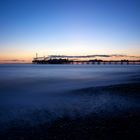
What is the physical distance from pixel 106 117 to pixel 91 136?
6.97 ft

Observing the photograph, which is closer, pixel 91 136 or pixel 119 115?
pixel 91 136

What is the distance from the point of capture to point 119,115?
8.02 meters

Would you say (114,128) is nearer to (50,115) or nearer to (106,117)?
(106,117)

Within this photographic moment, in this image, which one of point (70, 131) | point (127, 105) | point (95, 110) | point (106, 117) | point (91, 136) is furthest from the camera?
point (127, 105)

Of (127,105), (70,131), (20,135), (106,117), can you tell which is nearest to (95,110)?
(106,117)

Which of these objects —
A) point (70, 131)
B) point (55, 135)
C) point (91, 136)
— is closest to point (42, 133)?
point (55, 135)

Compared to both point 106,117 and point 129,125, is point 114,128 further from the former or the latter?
point 106,117

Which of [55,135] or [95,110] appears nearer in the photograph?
[55,135]

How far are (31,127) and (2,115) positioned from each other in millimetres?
2240

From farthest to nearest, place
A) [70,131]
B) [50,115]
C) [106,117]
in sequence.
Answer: [50,115] → [106,117] → [70,131]

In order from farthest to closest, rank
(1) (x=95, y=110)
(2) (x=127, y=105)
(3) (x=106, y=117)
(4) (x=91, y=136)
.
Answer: (2) (x=127, y=105) → (1) (x=95, y=110) → (3) (x=106, y=117) → (4) (x=91, y=136)

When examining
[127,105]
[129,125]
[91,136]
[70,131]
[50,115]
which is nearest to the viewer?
[91,136]

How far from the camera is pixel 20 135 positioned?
599 centimetres

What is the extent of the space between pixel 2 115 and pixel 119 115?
5.17 meters
